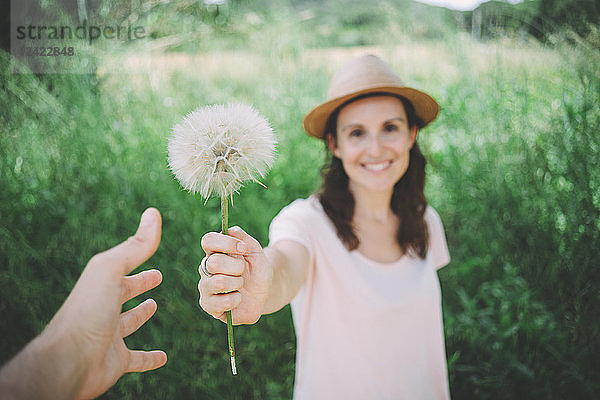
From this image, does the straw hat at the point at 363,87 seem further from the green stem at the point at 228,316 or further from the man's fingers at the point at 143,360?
the man's fingers at the point at 143,360

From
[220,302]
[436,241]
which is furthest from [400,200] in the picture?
[220,302]

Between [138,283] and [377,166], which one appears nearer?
[138,283]

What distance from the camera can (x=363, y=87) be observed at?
65.6 inches

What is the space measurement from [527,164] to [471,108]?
771mm

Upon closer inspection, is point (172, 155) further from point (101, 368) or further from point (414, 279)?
point (414, 279)

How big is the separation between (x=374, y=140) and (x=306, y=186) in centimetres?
164

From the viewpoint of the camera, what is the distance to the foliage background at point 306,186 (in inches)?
92.1

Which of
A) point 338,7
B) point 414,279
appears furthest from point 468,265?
point 338,7

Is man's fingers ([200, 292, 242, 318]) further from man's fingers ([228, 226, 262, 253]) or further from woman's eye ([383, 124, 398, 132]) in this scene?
woman's eye ([383, 124, 398, 132])

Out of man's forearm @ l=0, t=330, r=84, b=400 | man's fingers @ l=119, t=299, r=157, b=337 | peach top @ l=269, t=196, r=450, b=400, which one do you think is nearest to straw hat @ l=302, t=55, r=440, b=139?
peach top @ l=269, t=196, r=450, b=400

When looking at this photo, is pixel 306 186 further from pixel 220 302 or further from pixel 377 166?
pixel 220 302

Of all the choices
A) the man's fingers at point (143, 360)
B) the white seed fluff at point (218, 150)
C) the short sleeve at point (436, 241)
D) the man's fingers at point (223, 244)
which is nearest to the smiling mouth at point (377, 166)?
the short sleeve at point (436, 241)

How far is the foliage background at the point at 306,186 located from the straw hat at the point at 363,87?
1073 millimetres

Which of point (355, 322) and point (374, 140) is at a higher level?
point (374, 140)
